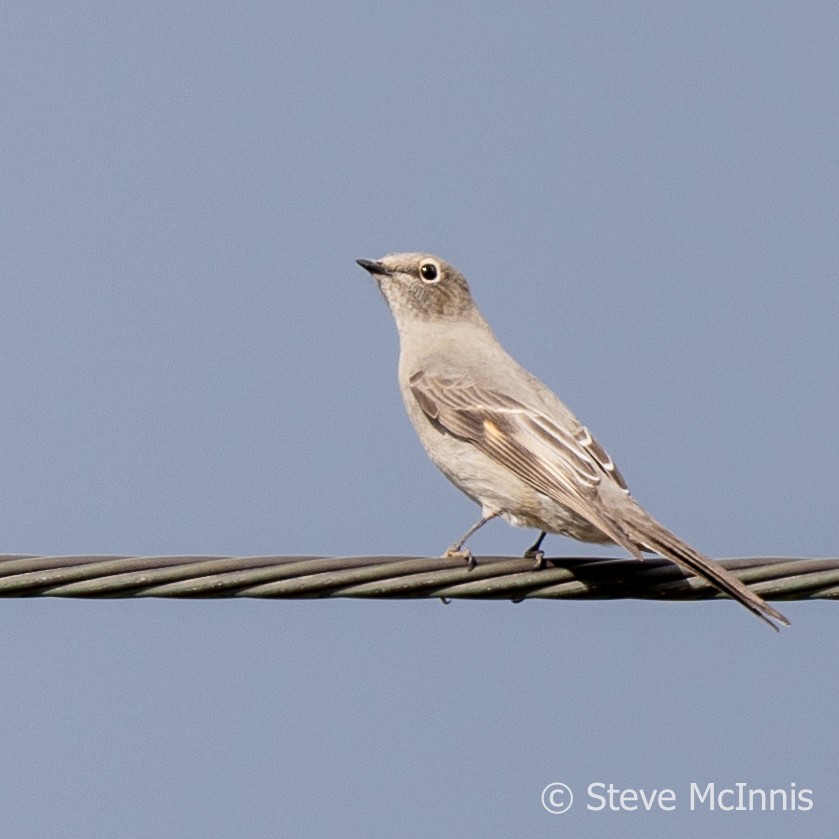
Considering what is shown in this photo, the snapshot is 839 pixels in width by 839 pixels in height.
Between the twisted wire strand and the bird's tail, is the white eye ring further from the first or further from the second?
the twisted wire strand

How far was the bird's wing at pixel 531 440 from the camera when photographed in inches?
364

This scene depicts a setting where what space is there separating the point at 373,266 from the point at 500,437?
2.99m

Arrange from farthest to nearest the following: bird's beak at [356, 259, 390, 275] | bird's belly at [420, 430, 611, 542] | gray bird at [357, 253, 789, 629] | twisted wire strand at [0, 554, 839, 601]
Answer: bird's beak at [356, 259, 390, 275], bird's belly at [420, 430, 611, 542], gray bird at [357, 253, 789, 629], twisted wire strand at [0, 554, 839, 601]

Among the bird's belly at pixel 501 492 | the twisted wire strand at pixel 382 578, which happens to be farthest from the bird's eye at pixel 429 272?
the twisted wire strand at pixel 382 578

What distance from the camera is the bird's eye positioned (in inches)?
507

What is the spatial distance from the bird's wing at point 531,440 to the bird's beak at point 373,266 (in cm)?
166

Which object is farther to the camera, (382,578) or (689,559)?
(689,559)

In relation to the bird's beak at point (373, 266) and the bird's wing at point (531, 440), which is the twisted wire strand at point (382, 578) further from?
the bird's beak at point (373, 266)

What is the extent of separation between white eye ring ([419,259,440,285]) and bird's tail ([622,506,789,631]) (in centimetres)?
432

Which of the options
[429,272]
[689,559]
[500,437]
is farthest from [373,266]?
[689,559]

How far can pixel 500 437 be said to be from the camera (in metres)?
10.2

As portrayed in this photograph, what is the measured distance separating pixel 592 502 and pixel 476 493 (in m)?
1.37

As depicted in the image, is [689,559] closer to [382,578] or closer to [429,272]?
[382,578]

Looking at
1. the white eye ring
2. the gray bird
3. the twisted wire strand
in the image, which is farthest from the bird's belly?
the white eye ring
